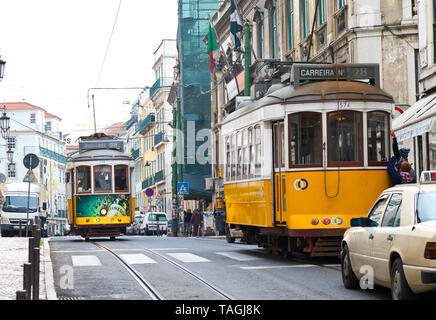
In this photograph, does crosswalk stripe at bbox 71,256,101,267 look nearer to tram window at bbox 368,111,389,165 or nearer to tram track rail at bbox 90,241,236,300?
tram track rail at bbox 90,241,236,300

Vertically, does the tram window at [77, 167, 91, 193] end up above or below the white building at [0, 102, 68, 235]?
below

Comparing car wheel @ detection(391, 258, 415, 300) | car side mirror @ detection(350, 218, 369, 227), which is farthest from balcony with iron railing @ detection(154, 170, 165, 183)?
car wheel @ detection(391, 258, 415, 300)

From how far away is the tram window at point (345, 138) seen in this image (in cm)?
1602

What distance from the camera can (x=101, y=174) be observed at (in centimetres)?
2984

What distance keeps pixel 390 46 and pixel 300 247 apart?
39.1 feet

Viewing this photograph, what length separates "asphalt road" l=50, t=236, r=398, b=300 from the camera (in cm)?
1130

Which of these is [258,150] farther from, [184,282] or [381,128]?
[184,282]

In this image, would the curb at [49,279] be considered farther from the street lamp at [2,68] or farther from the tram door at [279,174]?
the street lamp at [2,68]

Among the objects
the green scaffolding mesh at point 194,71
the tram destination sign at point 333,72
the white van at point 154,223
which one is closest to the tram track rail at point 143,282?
the tram destination sign at point 333,72

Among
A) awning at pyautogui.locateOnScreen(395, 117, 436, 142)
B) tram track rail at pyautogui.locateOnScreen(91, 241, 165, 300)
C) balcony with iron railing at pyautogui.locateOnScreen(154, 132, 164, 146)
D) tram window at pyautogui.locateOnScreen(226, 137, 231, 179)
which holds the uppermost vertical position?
balcony with iron railing at pyautogui.locateOnScreen(154, 132, 164, 146)

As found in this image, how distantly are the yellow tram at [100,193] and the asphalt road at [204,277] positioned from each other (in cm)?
965

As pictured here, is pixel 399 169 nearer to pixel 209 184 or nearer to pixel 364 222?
pixel 364 222

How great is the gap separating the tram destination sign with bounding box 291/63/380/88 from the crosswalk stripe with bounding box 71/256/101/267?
516 cm
